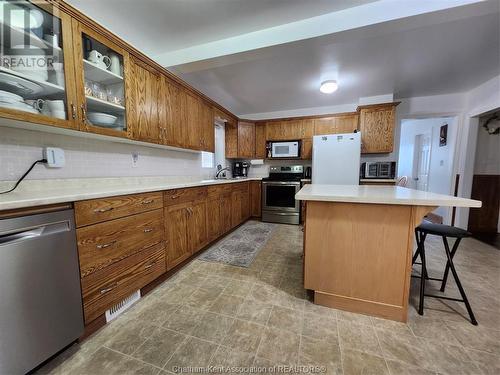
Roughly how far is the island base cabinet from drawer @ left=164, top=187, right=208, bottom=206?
1270 millimetres

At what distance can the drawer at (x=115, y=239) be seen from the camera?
1.17 meters

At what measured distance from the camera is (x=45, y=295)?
99 cm

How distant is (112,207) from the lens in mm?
1305

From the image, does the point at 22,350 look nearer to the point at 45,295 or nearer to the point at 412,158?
the point at 45,295

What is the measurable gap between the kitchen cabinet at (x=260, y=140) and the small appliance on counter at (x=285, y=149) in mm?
155

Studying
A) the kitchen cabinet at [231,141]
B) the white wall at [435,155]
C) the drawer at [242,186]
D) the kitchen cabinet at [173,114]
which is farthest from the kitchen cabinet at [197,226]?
the white wall at [435,155]

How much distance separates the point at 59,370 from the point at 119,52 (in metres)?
2.21

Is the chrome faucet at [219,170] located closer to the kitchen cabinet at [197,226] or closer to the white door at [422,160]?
the kitchen cabinet at [197,226]

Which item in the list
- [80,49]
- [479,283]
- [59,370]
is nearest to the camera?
[59,370]

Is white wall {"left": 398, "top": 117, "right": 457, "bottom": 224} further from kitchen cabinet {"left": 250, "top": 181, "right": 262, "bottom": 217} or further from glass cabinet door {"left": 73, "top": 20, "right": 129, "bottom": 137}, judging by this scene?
glass cabinet door {"left": 73, "top": 20, "right": 129, "bottom": 137}

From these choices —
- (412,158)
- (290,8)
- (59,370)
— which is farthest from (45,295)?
(412,158)

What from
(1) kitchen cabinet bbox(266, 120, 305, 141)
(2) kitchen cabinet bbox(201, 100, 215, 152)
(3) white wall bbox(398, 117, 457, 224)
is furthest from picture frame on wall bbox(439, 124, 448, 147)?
(2) kitchen cabinet bbox(201, 100, 215, 152)

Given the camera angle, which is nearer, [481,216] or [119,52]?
[119,52]

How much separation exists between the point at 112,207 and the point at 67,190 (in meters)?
0.45
